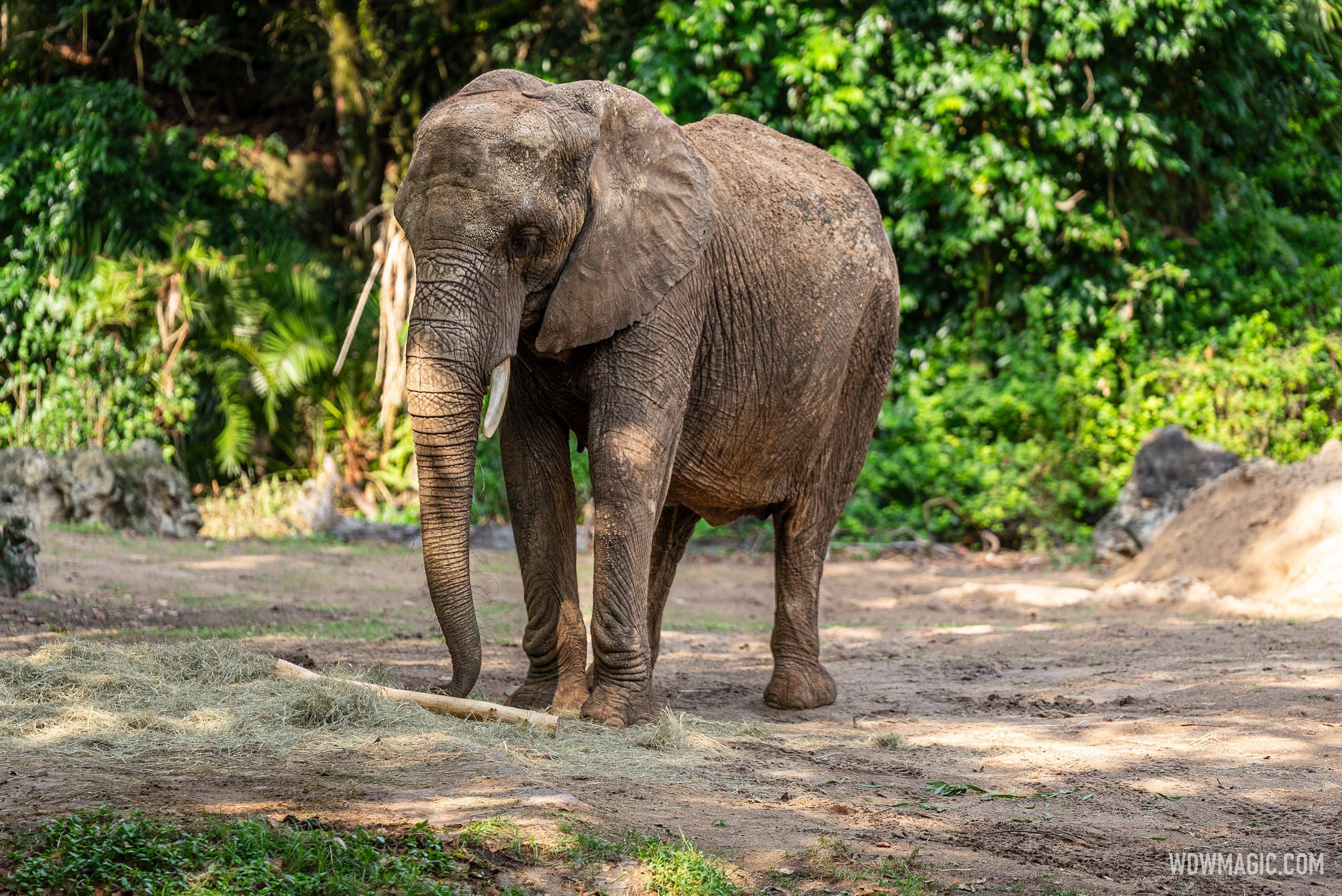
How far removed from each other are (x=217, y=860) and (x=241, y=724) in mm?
1445

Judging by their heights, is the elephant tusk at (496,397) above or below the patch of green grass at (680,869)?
above

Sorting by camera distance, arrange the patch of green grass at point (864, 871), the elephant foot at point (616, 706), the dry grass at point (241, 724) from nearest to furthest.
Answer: the patch of green grass at point (864, 871), the dry grass at point (241, 724), the elephant foot at point (616, 706)

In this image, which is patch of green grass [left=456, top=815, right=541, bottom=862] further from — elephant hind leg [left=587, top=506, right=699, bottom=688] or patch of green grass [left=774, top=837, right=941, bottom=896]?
elephant hind leg [left=587, top=506, right=699, bottom=688]

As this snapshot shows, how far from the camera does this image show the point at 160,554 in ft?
36.6

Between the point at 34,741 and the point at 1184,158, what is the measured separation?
14.1m

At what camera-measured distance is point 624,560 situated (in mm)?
5699

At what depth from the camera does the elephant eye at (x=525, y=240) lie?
5.30 m

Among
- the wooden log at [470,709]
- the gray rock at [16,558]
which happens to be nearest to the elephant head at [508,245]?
the wooden log at [470,709]

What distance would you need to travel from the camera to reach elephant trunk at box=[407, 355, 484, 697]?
202 inches

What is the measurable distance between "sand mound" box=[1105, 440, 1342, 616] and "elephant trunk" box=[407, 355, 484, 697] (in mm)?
6476

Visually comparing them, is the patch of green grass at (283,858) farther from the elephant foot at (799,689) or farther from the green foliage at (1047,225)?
the green foliage at (1047,225)

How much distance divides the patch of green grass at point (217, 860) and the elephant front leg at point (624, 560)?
78.0 inches

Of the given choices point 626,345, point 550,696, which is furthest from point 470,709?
point 626,345

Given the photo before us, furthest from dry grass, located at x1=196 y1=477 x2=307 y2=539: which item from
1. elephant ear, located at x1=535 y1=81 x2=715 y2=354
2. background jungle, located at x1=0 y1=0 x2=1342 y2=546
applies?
elephant ear, located at x1=535 y1=81 x2=715 y2=354
